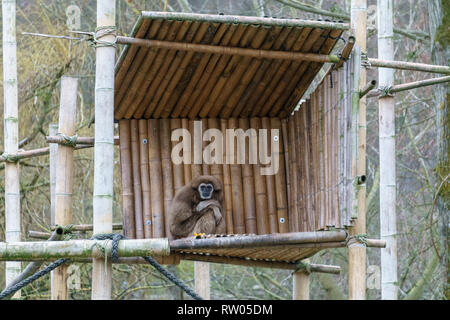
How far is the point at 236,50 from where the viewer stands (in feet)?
23.8

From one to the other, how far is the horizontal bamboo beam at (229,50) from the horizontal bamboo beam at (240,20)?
360 mm

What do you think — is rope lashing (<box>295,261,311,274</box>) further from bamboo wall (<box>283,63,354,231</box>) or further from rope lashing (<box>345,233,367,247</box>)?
rope lashing (<box>345,233,367,247</box>)

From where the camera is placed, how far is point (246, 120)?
27.9 feet

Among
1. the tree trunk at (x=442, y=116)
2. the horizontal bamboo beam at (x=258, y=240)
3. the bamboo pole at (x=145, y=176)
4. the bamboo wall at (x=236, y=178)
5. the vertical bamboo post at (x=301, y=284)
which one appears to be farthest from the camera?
the vertical bamboo post at (x=301, y=284)

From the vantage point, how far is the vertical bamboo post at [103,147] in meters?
6.36

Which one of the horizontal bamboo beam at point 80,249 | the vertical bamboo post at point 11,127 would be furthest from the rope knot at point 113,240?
the vertical bamboo post at point 11,127

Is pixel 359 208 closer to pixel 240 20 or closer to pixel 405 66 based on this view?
pixel 405 66

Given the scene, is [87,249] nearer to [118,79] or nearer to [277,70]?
[118,79]

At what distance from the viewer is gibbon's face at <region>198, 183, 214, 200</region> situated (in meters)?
8.05

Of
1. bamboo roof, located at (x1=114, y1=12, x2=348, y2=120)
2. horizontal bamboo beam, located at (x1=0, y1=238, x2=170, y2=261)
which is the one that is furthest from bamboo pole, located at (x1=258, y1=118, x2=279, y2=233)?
horizontal bamboo beam, located at (x1=0, y1=238, x2=170, y2=261)

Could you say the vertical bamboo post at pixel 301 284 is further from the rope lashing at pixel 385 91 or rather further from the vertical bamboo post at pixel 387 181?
the rope lashing at pixel 385 91
